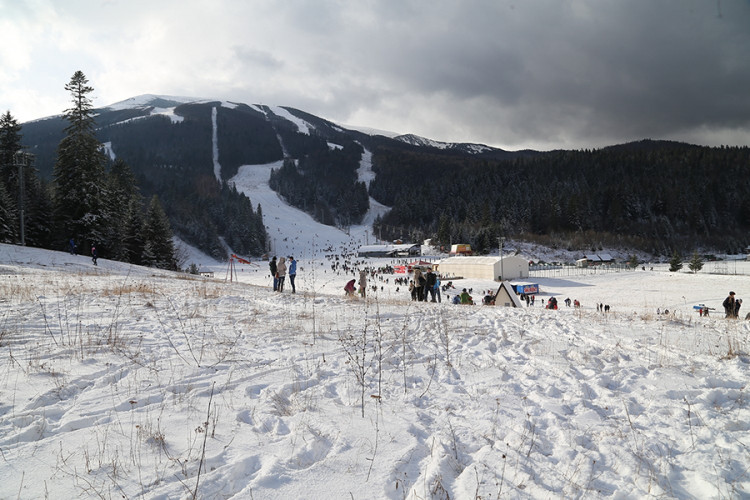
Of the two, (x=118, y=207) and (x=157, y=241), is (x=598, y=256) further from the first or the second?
(x=118, y=207)

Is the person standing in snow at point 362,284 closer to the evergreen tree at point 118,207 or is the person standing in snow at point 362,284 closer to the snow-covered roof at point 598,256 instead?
the evergreen tree at point 118,207

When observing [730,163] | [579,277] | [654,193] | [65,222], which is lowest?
[579,277]

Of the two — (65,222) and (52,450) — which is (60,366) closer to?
Result: (52,450)

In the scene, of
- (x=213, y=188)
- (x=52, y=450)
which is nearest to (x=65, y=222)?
(x=52, y=450)

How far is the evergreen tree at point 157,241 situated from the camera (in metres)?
38.1

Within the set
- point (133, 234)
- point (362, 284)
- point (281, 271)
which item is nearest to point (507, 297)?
point (362, 284)

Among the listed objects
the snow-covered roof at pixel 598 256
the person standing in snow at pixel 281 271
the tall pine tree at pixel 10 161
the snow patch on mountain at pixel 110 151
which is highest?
the snow patch on mountain at pixel 110 151

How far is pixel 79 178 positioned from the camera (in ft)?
94.5

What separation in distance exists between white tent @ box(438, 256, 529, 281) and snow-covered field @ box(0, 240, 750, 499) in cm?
4616

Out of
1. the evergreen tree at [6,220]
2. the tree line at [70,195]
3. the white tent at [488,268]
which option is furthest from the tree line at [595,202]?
the evergreen tree at [6,220]

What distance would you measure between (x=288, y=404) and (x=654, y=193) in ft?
543

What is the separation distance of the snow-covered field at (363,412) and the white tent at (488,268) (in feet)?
151

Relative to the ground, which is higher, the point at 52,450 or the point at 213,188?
the point at 213,188

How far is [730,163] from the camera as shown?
140000 mm
